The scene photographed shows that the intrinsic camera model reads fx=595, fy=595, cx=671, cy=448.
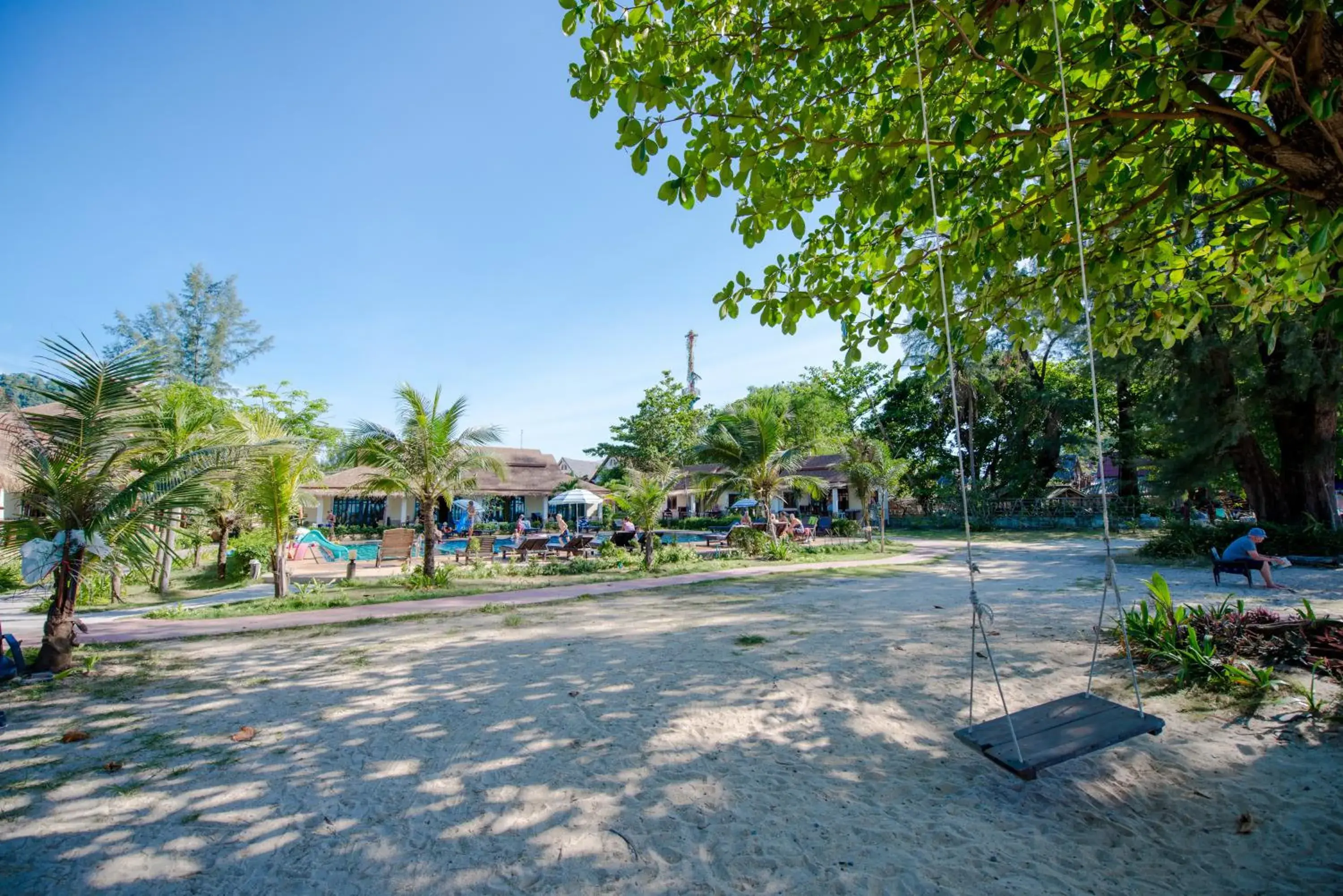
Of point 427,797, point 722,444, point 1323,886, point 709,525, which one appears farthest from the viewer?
point 709,525

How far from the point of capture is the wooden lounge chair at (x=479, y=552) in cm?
1748

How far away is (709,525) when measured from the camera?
3400 centimetres

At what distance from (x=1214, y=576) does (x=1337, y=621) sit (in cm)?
608

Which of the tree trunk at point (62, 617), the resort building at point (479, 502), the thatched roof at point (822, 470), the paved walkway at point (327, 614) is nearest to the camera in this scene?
the tree trunk at point (62, 617)

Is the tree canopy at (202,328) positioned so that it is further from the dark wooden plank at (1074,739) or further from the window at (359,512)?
the dark wooden plank at (1074,739)

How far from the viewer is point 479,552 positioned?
739 inches

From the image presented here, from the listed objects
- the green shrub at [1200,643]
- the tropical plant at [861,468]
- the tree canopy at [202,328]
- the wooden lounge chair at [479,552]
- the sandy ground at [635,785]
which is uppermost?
the tree canopy at [202,328]

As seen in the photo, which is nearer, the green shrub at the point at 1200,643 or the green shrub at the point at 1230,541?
the green shrub at the point at 1200,643

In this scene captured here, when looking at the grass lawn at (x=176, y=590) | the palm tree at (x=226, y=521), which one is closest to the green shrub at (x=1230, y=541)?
the grass lawn at (x=176, y=590)

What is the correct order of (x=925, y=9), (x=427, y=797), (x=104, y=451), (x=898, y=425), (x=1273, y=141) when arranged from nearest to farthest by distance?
(x=1273, y=141) → (x=427, y=797) → (x=925, y=9) → (x=104, y=451) → (x=898, y=425)

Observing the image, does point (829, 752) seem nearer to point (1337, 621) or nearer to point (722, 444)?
point (1337, 621)

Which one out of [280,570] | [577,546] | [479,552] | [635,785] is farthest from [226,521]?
[635,785]

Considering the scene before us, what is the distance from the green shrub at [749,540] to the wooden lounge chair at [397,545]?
9743mm

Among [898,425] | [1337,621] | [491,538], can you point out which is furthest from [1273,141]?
[898,425]
